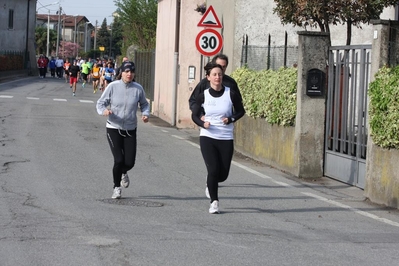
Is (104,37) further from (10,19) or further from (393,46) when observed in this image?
(393,46)

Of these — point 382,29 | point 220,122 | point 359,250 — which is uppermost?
point 382,29

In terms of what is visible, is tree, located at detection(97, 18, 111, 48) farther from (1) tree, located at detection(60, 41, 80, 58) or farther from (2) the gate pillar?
(2) the gate pillar

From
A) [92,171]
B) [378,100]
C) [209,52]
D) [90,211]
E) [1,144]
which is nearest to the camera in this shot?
[90,211]

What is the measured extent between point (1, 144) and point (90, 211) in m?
7.89

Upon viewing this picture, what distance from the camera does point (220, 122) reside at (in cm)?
1033

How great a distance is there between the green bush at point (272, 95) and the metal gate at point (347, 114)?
786 mm

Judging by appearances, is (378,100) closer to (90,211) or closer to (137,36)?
(90,211)

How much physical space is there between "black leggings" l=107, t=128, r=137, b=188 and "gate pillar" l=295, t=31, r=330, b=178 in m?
4.37

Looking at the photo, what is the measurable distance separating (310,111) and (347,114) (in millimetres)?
775

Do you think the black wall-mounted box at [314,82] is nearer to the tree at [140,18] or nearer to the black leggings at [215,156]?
the black leggings at [215,156]

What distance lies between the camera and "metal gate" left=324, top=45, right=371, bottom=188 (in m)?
13.6

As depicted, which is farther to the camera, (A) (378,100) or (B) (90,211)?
(A) (378,100)

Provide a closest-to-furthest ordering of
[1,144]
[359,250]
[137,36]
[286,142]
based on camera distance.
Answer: [359,250] < [286,142] < [1,144] < [137,36]

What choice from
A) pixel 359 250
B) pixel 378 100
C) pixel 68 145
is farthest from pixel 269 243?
A: pixel 68 145
